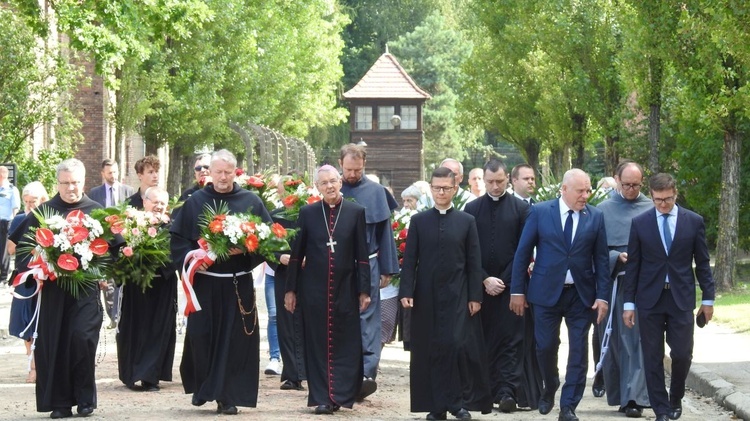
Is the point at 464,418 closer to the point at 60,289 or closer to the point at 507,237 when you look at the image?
the point at 507,237

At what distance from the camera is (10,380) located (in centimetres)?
1377

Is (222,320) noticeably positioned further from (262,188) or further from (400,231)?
(400,231)

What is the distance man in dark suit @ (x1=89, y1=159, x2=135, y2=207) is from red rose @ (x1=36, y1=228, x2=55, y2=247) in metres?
5.53

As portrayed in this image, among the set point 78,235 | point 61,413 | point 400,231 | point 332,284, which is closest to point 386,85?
point 400,231

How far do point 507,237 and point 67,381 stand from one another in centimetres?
363

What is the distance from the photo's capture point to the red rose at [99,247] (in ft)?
38.2

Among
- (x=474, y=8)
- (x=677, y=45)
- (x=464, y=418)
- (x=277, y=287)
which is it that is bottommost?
(x=464, y=418)

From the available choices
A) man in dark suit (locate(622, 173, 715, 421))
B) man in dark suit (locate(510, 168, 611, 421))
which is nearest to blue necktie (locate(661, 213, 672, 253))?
man in dark suit (locate(622, 173, 715, 421))

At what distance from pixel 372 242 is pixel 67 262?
108 inches

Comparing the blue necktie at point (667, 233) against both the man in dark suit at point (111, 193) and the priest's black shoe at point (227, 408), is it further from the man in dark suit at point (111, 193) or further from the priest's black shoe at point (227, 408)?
the man in dark suit at point (111, 193)

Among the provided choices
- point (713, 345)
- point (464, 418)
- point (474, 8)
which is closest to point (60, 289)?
point (464, 418)

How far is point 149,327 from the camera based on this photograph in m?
13.4

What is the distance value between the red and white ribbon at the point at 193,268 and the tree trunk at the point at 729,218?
15369mm

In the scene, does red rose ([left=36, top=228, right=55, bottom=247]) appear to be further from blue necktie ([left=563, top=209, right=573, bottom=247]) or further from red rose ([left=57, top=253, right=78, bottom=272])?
blue necktie ([left=563, top=209, right=573, bottom=247])
